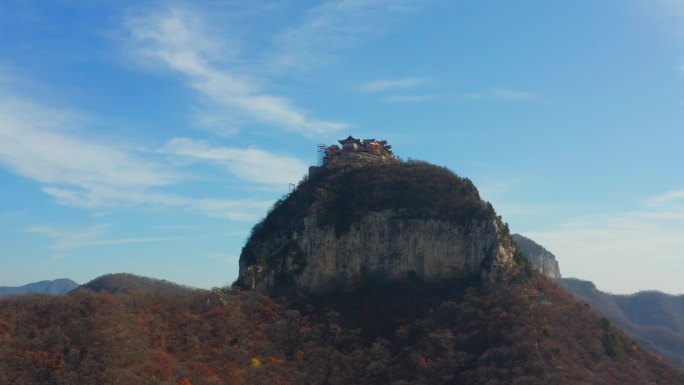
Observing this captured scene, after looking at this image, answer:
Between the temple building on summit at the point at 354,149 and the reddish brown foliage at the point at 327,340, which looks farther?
the temple building on summit at the point at 354,149

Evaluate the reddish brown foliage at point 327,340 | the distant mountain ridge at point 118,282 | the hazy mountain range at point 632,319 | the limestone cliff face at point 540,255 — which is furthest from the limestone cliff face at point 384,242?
the limestone cliff face at point 540,255

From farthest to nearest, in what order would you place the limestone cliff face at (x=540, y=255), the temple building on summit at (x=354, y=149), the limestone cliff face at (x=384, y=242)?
the limestone cliff face at (x=540, y=255) < the temple building on summit at (x=354, y=149) < the limestone cliff face at (x=384, y=242)

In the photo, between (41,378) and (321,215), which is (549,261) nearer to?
(321,215)

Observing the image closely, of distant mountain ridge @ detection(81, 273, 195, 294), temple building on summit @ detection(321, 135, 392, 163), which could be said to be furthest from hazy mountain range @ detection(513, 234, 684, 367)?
distant mountain ridge @ detection(81, 273, 195, 294)

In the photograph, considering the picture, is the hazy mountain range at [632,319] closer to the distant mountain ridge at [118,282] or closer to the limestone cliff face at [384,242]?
the limestone cliff face at [384,242]

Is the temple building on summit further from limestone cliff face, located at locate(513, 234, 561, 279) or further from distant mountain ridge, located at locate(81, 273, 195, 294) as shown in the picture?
limestone cliff face, located at locate(513, 234, 561, 279)

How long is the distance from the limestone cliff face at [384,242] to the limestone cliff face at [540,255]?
107084mm

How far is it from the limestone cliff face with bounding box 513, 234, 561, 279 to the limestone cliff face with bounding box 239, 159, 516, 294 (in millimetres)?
107084

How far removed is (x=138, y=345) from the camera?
50.4m

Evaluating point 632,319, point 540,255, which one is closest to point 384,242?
point 540,255

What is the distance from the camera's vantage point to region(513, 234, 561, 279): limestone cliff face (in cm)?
17540

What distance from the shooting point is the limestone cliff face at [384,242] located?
70562 mm

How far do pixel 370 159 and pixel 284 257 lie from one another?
21.3m

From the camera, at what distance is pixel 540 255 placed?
590ft
